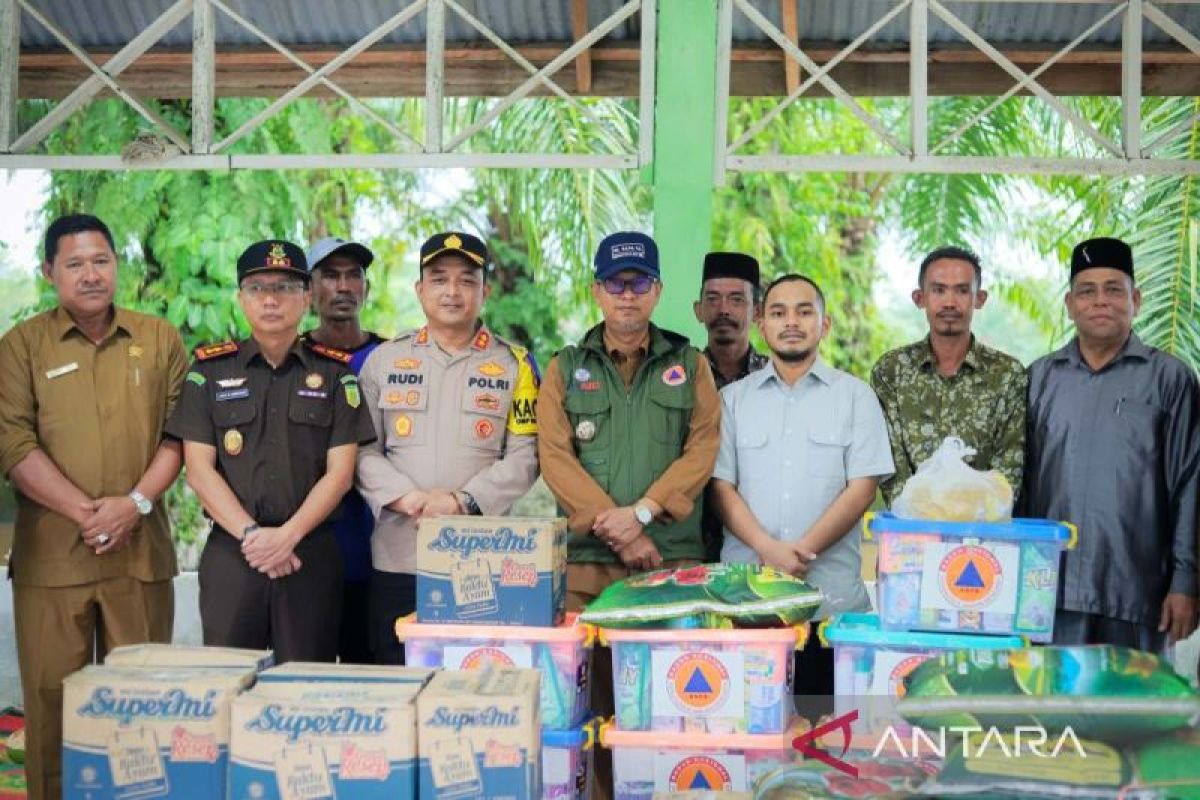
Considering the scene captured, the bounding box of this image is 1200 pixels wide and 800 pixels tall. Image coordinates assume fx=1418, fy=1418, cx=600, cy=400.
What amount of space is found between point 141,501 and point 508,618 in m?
1.46

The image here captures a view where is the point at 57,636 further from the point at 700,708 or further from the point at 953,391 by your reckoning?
the point at 953,391

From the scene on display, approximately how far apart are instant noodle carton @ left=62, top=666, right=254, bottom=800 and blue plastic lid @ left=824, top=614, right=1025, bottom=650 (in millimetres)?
1700

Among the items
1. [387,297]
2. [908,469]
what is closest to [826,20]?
[908,469]

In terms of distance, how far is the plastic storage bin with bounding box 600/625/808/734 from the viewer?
3.63 meters

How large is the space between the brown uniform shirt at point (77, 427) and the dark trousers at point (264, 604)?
0.42 m

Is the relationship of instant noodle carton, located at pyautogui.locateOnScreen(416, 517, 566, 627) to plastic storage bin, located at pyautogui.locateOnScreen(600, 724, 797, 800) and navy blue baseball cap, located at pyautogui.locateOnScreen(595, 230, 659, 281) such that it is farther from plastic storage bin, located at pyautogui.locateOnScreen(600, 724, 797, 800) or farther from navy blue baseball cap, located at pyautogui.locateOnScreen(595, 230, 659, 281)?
navy blue baseball cap, located at pyautogui.locateOnScreen(595, 230, 659, 281)

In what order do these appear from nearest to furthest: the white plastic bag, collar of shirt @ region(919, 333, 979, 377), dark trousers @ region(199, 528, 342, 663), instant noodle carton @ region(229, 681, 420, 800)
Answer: instant noodle carton @ region(229, 681, 420, 800) → the white plastic bag → dark trousers @ region(199, 528, 342, 663) → collar of shirt @ region(919, 333, 979, 377)

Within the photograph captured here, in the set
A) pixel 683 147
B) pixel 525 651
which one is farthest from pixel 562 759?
pixel 683 147

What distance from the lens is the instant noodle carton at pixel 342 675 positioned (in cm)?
276

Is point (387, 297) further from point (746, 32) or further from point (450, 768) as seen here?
point (450, 768)

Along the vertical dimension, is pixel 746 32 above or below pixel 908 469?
above

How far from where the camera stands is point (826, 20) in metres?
6.43

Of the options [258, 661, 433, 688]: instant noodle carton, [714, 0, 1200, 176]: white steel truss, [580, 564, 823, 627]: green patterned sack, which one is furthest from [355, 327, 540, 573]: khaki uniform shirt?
[258, 661, 433, 688]: instant noodle carton

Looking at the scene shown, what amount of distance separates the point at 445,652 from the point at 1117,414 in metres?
2.39
